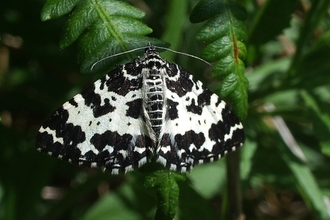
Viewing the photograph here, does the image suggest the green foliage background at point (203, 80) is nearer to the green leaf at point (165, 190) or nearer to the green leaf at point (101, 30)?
the green leaf at point (101, 30)

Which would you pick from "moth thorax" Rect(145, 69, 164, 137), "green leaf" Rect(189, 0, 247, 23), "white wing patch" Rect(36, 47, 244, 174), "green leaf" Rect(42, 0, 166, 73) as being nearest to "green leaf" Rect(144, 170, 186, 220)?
"white wing patch" Rect(36, 47, 244, 174)

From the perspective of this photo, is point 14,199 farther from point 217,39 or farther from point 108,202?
point 217,39

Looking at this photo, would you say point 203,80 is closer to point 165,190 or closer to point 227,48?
point 227,48

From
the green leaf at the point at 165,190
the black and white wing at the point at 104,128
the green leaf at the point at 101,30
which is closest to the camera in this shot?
the green leaf at the point at 165,190

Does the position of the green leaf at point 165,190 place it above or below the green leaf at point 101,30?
below

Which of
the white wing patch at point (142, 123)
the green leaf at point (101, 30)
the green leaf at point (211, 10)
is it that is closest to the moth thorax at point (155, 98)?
the white wing patch at point (142, 123)

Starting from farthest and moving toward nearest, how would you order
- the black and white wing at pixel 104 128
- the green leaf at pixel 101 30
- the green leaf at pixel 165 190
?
the black and white wing at pixel 104 128 → the green leaf at pixel 101 30 → the green leaf at pixel 165 190

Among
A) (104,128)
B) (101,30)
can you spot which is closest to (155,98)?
(104,128)

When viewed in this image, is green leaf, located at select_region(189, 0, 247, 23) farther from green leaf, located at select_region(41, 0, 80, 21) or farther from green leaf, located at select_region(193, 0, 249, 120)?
green leaf, located at select_region(41, 0, 80, 21)
